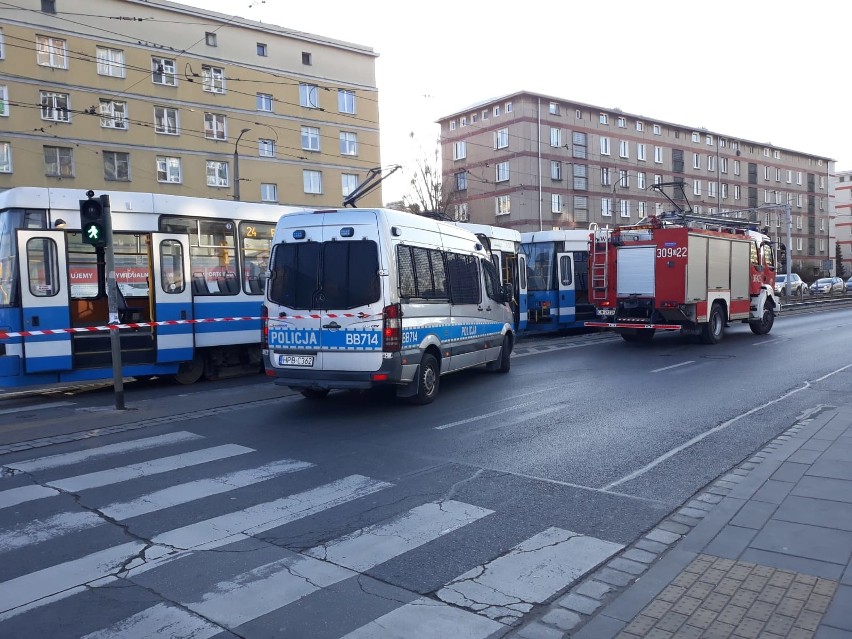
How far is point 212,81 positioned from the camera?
130 ft

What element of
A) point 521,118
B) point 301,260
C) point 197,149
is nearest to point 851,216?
point 521,118

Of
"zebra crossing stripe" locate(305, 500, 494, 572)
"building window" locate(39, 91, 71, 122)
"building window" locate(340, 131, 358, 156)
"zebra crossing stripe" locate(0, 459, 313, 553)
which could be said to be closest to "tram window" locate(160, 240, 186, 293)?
"zebra crossing stripe" locate(0, 459, 313, 553)

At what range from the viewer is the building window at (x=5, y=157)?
33.3 meters

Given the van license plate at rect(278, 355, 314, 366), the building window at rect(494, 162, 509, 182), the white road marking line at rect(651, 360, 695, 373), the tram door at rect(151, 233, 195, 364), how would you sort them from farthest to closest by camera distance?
the building window at rect(494, 162, 509, 182)
the white road marking line at rect(651, 360, 695, 373)
the tram door at rect(151, 233, 195, 364)
the van license plate at rect(278, 355, 314, 366)

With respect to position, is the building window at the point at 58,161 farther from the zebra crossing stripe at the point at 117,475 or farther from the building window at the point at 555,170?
the building window at the point at 555,170

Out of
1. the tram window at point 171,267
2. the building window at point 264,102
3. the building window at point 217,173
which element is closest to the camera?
the tram window at point 171,267

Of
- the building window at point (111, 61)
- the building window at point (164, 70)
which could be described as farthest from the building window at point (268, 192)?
the building window at point (111, 61)

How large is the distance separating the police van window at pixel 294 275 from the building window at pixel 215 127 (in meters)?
32.3

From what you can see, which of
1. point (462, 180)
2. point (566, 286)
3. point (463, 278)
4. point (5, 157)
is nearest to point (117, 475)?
point (463, 278)

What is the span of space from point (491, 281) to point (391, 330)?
417cm

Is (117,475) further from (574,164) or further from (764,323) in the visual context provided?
(574,164)

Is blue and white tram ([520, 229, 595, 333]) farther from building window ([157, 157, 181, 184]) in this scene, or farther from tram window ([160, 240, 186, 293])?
building window ([157, 157, 181, 184])

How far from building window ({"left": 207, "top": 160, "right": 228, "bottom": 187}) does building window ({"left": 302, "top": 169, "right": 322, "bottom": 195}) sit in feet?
16.8

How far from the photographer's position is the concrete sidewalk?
385 cm
